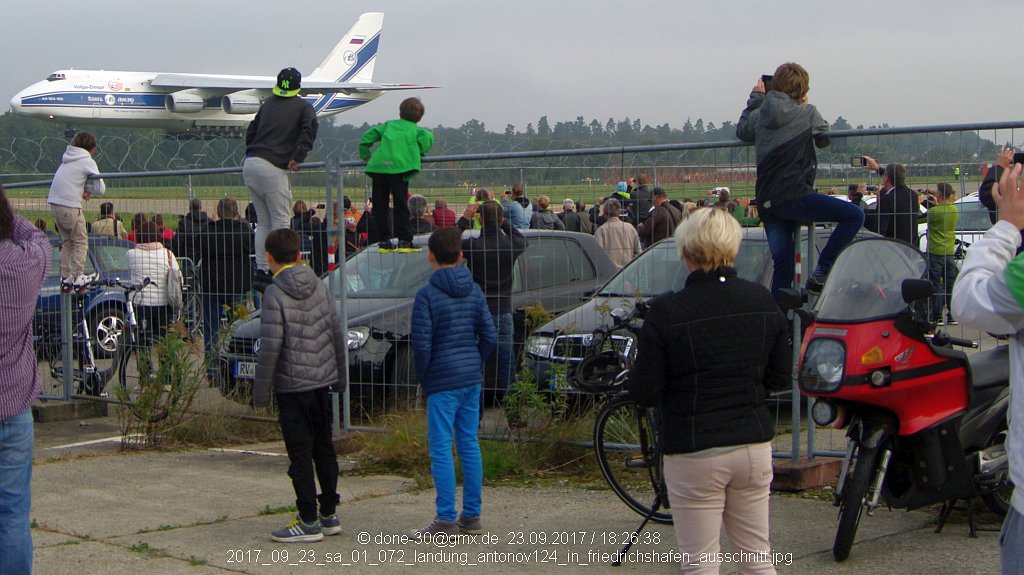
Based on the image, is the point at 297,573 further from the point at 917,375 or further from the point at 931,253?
the point at 931,253

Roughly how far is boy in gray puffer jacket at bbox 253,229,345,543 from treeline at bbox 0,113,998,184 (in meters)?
2.17

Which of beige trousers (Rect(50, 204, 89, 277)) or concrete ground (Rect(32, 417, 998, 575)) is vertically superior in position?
beige trousers (Rect(50, 204, 89, 277))

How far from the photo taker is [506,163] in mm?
8023

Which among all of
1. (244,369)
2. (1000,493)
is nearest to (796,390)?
(1000,493)

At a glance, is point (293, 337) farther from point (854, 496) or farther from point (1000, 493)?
point (1000, 493)

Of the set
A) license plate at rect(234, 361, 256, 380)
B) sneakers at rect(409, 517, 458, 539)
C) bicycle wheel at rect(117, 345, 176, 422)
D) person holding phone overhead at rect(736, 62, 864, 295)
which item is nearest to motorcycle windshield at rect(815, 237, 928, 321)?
person holding phone overhead at rect(736, 62, 864, 295)

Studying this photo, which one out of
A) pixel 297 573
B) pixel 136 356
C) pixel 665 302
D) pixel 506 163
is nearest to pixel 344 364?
pixel 297 573

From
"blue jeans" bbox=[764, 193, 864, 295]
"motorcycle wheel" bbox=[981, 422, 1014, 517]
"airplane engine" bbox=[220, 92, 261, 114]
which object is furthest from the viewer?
"airplane engine" bbox=[220, 92, 261, 114]

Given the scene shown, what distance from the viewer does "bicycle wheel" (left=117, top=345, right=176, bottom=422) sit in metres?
9.10

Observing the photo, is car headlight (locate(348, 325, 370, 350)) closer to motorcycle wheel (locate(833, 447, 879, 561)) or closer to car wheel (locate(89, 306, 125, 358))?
car wheel (locate(89, 306, 125, 358))

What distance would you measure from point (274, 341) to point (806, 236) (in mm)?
3261

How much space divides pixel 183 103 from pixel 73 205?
4765cm

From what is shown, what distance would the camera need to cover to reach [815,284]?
260 inches

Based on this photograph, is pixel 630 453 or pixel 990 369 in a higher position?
pixel 990 369
